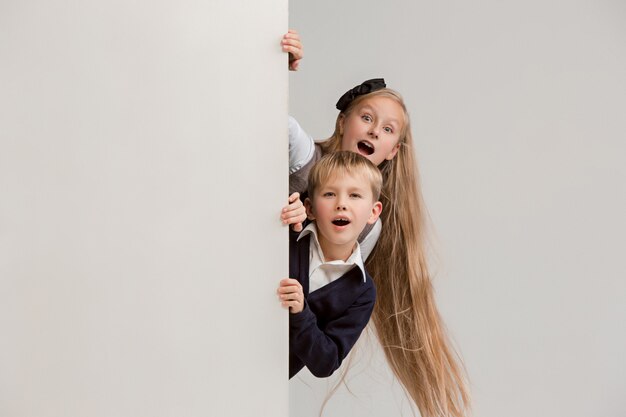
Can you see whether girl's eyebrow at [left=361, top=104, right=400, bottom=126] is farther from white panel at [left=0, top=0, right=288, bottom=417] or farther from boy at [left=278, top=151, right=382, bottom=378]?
A: white panel at [left=0, top=0, right=288, bottom=417]

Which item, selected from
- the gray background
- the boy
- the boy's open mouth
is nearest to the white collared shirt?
the boy

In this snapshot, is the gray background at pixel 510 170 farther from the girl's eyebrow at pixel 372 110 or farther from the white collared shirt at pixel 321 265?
the white collared shirt at pixel 321 265

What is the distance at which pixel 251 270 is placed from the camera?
5.65ft

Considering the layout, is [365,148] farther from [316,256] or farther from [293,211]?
[293,211]

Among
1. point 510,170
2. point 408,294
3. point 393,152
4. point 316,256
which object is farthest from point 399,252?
point 510,170

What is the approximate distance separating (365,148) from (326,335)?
0.43 m

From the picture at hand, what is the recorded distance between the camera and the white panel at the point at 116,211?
5.53 feet

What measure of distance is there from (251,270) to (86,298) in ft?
0.91

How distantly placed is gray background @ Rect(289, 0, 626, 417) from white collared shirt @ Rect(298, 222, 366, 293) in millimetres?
1187

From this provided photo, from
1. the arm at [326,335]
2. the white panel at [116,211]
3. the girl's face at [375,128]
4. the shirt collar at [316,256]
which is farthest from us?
the girl's face at [375,128]

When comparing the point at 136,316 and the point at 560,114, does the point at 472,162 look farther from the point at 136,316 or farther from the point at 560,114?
the point at 136,316

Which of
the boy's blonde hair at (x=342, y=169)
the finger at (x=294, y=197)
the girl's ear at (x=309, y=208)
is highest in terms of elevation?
the boy's blonde hair at (x=342, y=169)

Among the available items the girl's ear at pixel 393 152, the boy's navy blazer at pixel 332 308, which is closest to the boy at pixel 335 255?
the boy's navy blazer at pixel 332 308

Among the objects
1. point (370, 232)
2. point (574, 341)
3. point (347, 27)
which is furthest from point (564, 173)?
point (370, 232)
